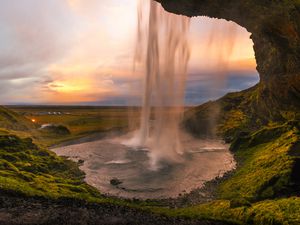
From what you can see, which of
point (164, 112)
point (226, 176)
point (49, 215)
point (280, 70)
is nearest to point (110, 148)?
point (164, 112)

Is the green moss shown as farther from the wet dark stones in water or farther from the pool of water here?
the wet dark stones in water

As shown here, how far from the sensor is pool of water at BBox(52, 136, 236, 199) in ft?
158

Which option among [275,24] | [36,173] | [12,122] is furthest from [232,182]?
[12,122]

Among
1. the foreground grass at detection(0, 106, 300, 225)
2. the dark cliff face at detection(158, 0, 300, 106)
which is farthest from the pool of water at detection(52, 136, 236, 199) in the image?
the dark cliff face at detection(158, 0, 300, 106)

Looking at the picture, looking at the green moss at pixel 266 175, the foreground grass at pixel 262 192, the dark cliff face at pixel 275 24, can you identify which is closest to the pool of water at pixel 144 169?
the green moss at pixel 266 175

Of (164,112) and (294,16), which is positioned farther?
(164,112)

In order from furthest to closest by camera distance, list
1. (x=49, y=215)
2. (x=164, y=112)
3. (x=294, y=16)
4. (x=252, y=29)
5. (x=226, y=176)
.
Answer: (x=164, y=112), (x=226, y=176), (x=252, y=29), (x=294, y=16), (x=49, y=215)

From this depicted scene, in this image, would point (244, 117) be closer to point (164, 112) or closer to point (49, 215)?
point (164, 112)

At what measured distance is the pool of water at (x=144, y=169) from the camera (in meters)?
48.3

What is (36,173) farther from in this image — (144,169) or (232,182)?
(232,182)

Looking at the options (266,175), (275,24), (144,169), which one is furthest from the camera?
(144,169)

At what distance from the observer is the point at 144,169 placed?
197ft

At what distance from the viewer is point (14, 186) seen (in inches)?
1441

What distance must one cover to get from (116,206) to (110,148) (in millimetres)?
52809
